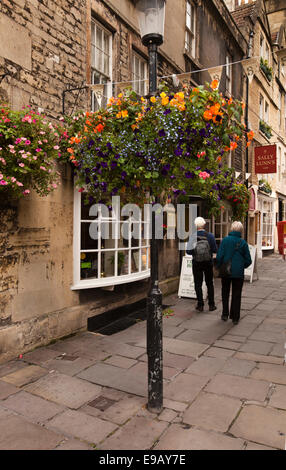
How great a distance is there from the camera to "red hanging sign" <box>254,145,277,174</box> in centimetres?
1334

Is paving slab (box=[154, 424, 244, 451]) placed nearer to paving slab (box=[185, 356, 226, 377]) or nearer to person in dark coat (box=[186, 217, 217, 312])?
paving slab (box=[185, 356, 226, 377])

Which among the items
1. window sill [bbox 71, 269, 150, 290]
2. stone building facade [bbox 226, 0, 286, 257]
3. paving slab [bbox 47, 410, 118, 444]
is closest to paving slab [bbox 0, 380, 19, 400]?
paving slab [bbox 47, 410, 118, 444]

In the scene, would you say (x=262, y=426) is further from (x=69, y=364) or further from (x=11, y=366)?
(x=11, y=366)

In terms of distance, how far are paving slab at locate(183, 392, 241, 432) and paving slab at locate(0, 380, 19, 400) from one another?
69.7 inches

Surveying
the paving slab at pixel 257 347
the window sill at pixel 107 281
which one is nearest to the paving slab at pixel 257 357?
the paving slab at pixel 257 347

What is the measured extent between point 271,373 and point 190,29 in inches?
378

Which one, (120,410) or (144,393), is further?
(144,393)

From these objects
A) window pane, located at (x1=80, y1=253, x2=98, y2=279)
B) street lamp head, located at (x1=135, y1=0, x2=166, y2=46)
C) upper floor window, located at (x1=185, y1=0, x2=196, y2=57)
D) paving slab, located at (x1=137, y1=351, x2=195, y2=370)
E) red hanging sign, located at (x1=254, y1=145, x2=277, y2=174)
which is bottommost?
paving slab, located at (x1=137, y1=351, x2=195, y2=370)

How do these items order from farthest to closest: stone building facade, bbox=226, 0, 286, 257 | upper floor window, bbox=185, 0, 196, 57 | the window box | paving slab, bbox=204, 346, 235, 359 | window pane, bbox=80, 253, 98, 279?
the window box, stone building facade, bbox=226, 0, 286, 257, upper floor window, bbox=185, 0, 196, 57, window pane, bbox=80, 253, 98, 279, paving slab, bbox=204, 346, 235, 359

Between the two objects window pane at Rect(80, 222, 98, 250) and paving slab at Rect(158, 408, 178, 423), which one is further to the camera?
window pane at Rect(80, 222, 98, 250)

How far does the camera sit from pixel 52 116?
201 inches

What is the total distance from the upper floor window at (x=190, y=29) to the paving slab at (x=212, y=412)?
30.5 ft

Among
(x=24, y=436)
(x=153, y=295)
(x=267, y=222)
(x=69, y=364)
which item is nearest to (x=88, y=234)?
(x=69, y=364)

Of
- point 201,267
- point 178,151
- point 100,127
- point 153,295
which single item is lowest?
point 201,267
